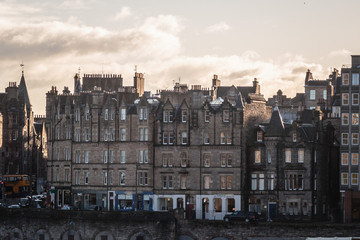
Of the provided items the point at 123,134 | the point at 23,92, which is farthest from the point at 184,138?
the point at 23,92

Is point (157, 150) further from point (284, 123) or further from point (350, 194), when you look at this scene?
point (350, 194)

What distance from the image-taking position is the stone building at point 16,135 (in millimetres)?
159125

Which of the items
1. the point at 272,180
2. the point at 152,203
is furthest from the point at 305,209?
the point at 152,203

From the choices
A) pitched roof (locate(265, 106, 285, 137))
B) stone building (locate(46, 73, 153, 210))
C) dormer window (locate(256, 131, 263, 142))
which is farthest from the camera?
stone building (locate(46, 73, 153, 210))

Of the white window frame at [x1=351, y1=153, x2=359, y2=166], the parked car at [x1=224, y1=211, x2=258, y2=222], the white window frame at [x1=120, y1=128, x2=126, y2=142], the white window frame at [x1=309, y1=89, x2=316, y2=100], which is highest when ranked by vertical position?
the white window frame at [x1=309, y1=89, x2=316, y2=100]

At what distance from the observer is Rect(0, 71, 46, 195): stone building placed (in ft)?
522

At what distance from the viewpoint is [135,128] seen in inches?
4744

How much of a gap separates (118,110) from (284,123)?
1822cm

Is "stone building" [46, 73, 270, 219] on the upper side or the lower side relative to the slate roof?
lower

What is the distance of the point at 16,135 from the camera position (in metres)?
160

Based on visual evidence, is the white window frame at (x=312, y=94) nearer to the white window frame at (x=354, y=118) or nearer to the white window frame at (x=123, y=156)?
the white window frame at (x=354, y=118)

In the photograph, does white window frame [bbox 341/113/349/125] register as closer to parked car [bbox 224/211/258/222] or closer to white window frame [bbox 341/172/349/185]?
white window frame [bbox 341/172/349/185]

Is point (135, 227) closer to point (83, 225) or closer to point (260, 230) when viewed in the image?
point (83, 225)

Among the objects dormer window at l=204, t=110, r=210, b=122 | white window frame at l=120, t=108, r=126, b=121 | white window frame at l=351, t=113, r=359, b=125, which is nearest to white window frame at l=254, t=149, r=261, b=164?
dormer window at l=204, t=110, r=210, b=122
